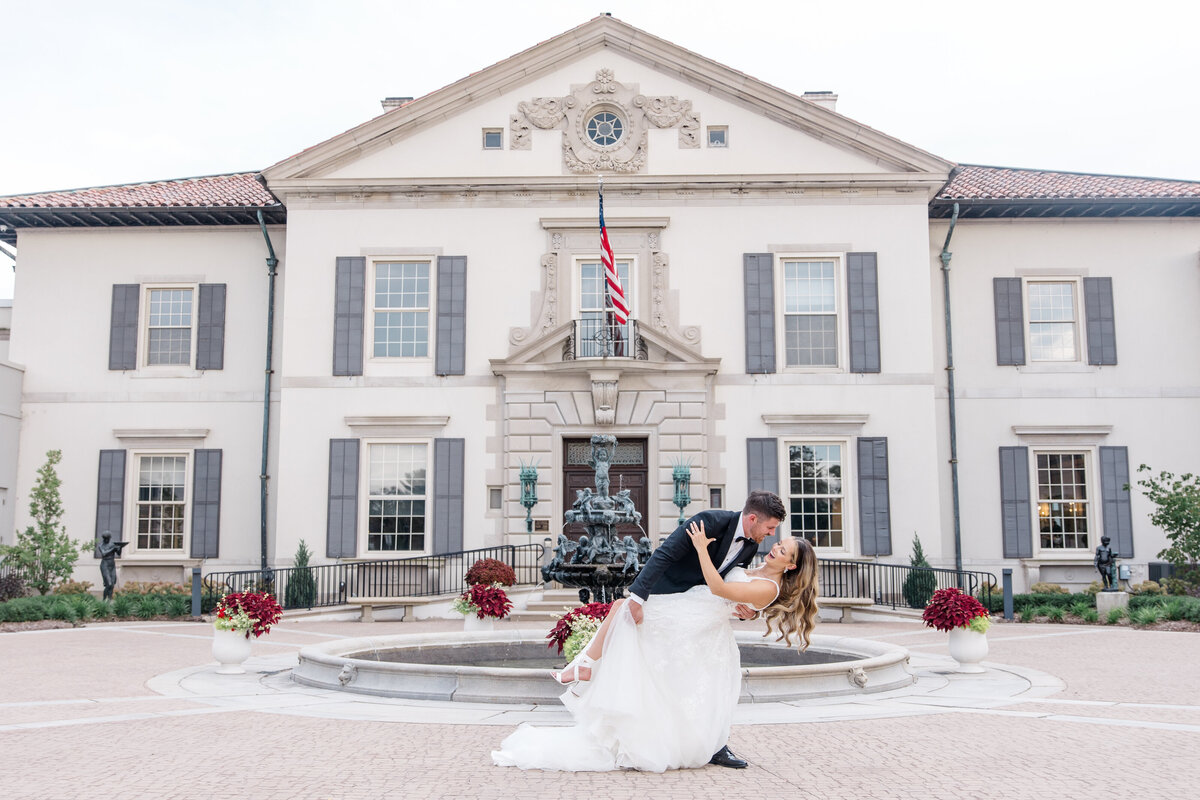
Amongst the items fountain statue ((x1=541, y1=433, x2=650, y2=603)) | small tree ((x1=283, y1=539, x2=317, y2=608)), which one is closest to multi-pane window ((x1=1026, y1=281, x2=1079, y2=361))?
fountain statue ((x1=541, y1=433, x2=650, y2=603))

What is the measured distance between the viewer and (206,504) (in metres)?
20.8

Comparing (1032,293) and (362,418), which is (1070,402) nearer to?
(1032,293)

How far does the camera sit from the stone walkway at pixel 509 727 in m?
5.73

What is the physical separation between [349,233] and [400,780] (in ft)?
52.6

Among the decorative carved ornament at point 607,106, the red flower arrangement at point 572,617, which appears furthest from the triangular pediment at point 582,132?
the red flower arrangement at point 572,617

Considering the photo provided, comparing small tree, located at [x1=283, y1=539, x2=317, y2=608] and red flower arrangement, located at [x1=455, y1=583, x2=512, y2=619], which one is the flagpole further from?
red flower arrangement, located at [x1=455, y1=583, x2=512, y2=619]

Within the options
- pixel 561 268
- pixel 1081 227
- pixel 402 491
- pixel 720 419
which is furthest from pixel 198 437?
pixel 1081 227

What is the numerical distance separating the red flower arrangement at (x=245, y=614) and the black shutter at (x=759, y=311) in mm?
11240

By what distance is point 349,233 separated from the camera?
2052 centimetres

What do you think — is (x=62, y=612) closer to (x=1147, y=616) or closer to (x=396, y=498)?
(x=396, y=498)

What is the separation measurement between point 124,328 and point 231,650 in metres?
12.8

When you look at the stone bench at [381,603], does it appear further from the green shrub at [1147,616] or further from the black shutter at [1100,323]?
the black shutter at [1100,323]

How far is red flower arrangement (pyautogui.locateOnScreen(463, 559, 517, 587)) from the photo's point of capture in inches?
652

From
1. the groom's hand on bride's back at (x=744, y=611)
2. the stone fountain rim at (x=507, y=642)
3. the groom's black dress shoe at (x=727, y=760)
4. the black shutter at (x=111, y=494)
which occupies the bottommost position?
the groom's black dress shoe at (x=727, y=760)
